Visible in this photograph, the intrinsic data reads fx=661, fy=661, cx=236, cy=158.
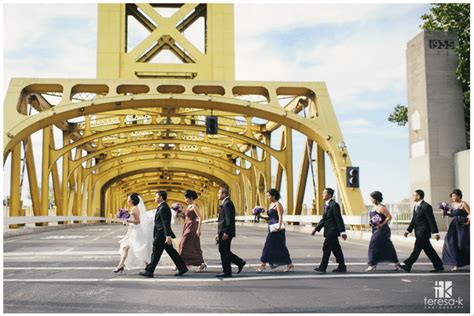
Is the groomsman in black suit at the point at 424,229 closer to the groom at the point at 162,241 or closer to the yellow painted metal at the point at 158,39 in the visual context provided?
the groom at the point at 162,241

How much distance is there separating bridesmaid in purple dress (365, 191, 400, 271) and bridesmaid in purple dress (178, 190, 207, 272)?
305 centimetres

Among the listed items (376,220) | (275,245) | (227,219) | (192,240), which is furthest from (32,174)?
(376,220)

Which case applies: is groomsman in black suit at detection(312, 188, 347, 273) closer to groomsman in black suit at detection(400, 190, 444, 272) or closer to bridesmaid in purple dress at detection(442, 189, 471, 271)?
groomsman in black suit at detection(400, 190, 444, 272)

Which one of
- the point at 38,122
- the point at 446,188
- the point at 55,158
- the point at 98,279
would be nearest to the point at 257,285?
the point at 98,279

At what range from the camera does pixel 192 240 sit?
12.1 metres

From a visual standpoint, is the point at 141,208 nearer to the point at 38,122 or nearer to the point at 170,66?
the point at 38,122

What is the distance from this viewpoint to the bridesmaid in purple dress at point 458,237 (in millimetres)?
11961

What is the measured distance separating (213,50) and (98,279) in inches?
1171

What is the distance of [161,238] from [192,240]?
1.08m

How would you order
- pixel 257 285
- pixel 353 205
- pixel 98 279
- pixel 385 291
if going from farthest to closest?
pixel 353 205 < pixel 98 279 < pixel 257 285 < pixel 385 291

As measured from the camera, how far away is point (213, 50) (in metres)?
39.2

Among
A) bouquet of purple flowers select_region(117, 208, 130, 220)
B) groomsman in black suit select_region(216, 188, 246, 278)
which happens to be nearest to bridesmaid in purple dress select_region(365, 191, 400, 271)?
groomsman in black suit select_region(216, 188, 246, 278)

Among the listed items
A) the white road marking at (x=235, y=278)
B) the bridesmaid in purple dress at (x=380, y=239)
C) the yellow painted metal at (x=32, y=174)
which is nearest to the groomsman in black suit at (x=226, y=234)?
the white road marking at (x=235, y=278)

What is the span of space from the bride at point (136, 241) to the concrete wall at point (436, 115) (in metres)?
14.9
